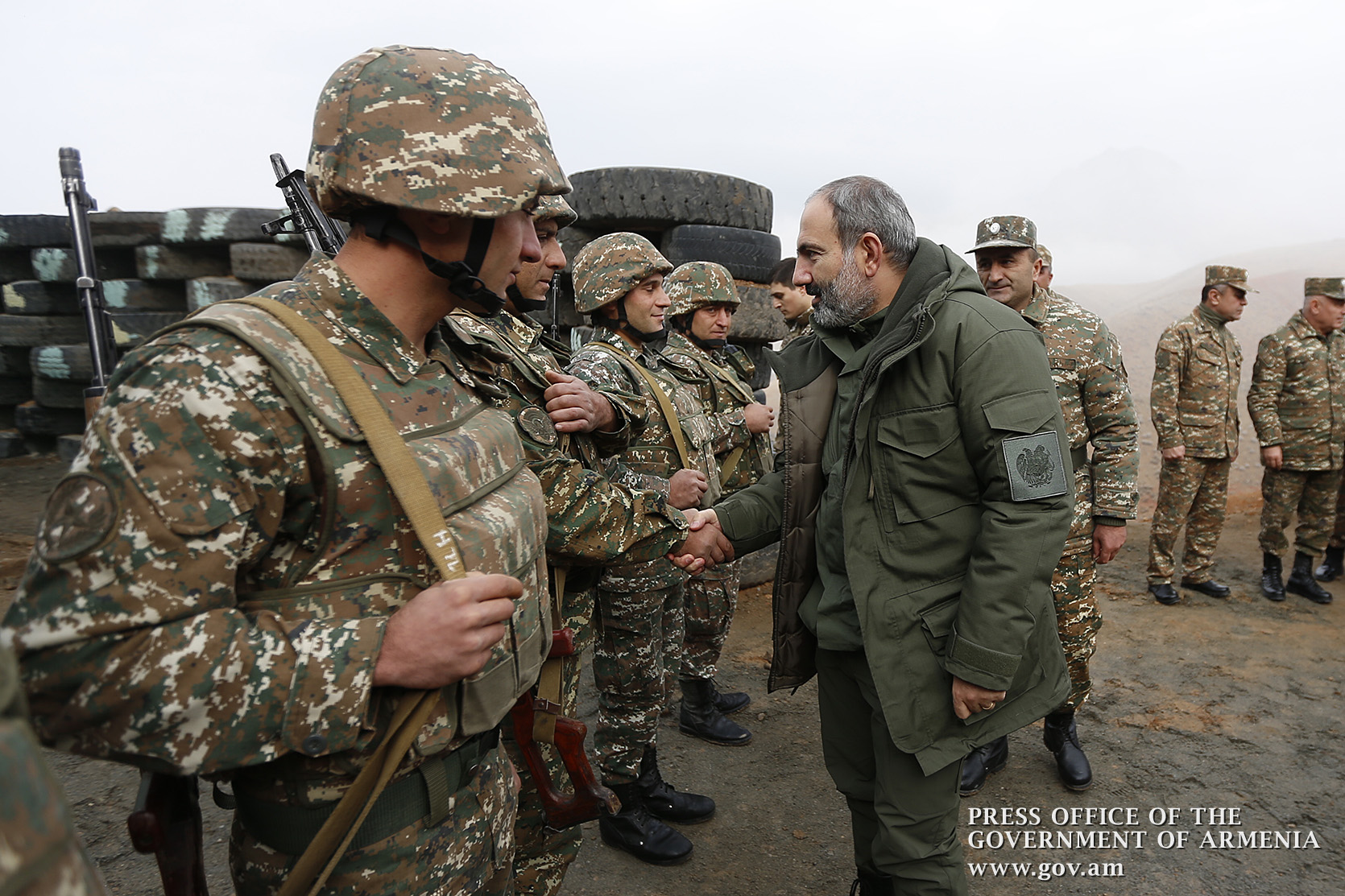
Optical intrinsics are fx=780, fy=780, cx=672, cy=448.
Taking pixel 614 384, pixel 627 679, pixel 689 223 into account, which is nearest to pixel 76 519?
pixel 614 384

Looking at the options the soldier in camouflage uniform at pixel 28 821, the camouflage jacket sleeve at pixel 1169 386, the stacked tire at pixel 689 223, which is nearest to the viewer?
the soldier in camouflage uniform at pixel 28 821

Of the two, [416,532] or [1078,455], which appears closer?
[416,532]

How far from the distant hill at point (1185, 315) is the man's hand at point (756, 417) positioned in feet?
26.3

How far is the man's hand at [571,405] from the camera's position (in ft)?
8.36

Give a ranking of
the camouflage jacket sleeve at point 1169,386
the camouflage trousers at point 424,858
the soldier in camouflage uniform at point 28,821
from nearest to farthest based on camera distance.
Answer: the soldier in camouflage uniform at point 28,821 → the camouflage trousers at point 424,858 → the camouflage jacket sleeve at point 1169,386

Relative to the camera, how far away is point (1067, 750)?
12.3 ft

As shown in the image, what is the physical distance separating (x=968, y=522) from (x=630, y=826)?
6.59ft

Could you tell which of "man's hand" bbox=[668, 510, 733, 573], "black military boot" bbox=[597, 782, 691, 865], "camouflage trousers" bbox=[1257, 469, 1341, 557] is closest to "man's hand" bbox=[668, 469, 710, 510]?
"man's hand" bbox=[668, 510, 733, 573]

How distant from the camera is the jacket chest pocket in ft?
6.99

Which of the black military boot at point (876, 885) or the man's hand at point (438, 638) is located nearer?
the man's hand at point (438, 638)

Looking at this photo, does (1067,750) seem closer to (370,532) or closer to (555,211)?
(555,211)

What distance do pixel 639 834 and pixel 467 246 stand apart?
268 cm

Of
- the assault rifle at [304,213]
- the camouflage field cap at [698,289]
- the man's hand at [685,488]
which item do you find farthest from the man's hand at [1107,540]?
the assault rifle at [304,213]

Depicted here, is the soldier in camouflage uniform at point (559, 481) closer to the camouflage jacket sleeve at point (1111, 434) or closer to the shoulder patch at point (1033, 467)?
the shoulder patch at point (1033, 467)
